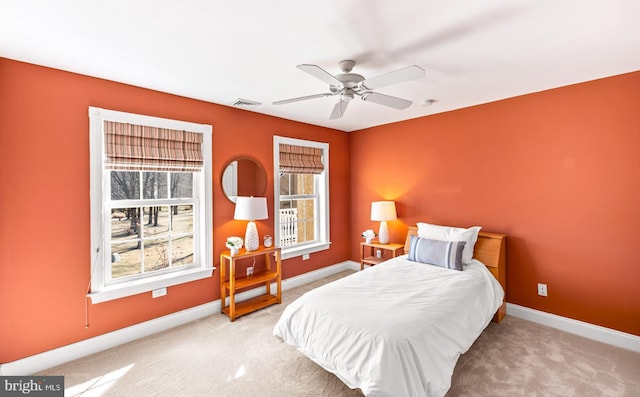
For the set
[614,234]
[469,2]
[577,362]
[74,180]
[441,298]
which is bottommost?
[577,362]

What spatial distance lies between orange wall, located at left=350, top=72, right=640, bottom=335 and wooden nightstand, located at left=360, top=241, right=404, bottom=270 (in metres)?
0.64

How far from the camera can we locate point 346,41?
199cm

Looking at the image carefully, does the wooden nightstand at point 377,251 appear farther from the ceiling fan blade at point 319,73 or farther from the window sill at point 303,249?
the ceiling fan blade at point 319,73

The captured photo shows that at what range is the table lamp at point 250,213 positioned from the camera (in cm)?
330

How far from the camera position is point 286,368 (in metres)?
2.33

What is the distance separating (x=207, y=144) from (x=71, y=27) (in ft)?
5.17

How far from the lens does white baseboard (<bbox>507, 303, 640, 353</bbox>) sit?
2569 millimetres

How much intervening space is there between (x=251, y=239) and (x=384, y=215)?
6.35 feet

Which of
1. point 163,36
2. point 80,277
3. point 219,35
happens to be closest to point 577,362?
point 219,35

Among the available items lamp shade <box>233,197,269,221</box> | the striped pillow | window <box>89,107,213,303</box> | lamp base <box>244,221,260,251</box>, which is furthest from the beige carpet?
lamp shade <box>233,197,269,221</box>

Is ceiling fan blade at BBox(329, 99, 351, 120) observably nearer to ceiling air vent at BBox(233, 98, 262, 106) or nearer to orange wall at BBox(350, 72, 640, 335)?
ceiling air vent at BBox(233, 98, 262, 106)

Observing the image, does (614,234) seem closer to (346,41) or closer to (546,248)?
(546,248)

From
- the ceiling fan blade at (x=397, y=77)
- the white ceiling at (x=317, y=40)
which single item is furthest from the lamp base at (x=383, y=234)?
the ceiling fan blade at (x=397, y=77)

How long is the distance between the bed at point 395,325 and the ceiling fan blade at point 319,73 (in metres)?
1.71
